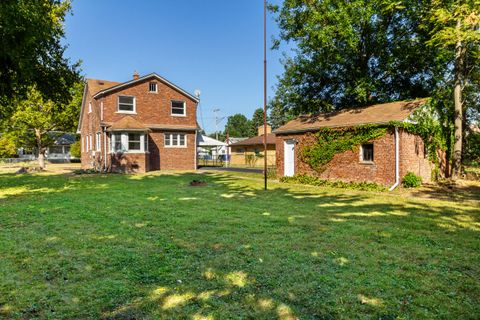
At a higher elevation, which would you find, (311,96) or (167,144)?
(311,96)

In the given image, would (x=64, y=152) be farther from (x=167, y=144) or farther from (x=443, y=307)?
(x=443, y=307)

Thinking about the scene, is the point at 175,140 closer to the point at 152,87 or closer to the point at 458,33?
the point at 152,87

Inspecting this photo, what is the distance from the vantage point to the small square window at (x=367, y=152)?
16.0 m

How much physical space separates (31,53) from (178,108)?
1589 cm

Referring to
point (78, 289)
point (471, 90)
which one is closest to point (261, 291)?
point (78, 289)

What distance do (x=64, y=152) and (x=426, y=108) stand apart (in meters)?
56.7

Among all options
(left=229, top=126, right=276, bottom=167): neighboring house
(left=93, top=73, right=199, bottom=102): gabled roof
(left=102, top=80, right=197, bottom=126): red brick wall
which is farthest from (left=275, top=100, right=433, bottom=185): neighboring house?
(left=229, top=126, right=276, bottom=167): neighboring house

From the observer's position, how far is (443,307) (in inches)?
141

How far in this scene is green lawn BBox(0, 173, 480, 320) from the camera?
3.57 metres

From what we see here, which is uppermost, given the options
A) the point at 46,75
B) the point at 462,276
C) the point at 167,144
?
the point at 46,75

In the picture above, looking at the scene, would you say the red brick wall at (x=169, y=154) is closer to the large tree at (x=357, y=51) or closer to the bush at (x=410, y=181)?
the large tree at (x=357, y=51)

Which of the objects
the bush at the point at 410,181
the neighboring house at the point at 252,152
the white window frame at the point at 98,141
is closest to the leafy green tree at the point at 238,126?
the neighboring house at the point at 252,152

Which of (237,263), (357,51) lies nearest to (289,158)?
(357,51)

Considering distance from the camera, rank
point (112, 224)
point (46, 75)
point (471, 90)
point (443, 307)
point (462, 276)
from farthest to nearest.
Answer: point (471, 90), point (46, 75), point (112, 224), point (462, 276), point (443, 307)
